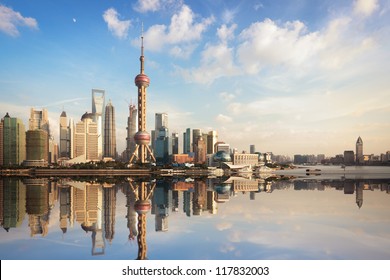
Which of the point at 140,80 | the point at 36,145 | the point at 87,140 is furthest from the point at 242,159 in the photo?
the point at 36,145

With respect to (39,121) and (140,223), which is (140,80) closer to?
(39,121)

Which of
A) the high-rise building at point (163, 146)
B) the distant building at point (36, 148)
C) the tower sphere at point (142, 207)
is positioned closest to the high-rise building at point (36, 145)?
the distant building at point (36, 148)

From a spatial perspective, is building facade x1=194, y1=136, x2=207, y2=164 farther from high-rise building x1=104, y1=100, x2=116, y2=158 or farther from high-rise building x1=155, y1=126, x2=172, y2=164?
high-rise building x1=104, y1=100, x2=116, y2=158

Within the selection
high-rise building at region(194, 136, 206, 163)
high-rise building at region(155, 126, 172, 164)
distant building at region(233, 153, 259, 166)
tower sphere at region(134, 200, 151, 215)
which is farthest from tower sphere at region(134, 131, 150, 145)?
tower sphere at region(134, 200, 151, 215)

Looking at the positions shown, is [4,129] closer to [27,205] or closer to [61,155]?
[61,155]

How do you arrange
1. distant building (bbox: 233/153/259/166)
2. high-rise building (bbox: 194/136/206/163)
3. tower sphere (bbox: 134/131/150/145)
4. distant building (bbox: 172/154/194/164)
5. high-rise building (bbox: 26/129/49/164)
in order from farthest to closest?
distant building (bbox: 233/153/259/166)
distant building (bbox: 172/154/194/164)
high-rise building (bbox: 194/136/206/163)
tower sphere (bbox: 134/131/150/145)
high-rise building (bbox: 26/129/49/164)

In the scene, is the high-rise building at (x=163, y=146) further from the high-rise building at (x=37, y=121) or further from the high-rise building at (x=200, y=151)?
the high-rise building at (x=37, y=121)
